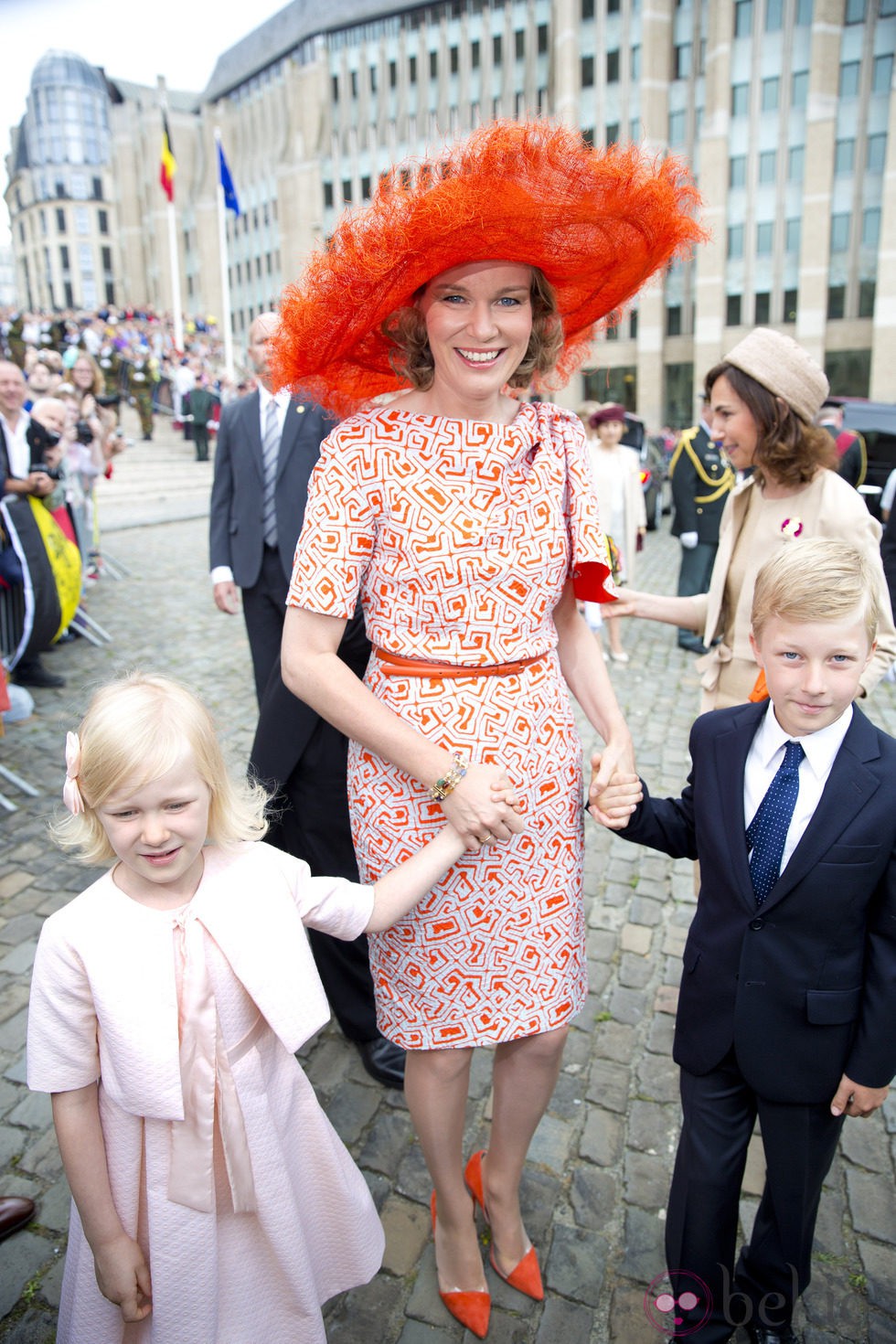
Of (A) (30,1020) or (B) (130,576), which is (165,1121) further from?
(B) (130,576)

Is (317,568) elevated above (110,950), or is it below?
above

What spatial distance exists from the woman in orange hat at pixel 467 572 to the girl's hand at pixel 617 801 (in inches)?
1.3

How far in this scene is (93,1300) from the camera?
1.46 metres

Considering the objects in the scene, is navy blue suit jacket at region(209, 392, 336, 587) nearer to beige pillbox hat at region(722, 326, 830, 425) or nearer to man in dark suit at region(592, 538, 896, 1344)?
beige pillbox hat at region(722, 326, 830, 425)

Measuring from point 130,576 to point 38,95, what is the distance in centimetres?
7891

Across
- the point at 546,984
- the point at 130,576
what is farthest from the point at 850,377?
the point at 546,984

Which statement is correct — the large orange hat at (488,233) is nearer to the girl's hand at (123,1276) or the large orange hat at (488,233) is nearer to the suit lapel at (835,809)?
the suit lapel at (835,809)

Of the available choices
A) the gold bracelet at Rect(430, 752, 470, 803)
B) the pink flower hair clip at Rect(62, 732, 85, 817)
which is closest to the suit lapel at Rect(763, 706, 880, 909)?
the gold bracelet at Rect(430, 752, 470, 803)

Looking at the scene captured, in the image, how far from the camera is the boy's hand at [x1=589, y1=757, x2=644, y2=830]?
1.71m

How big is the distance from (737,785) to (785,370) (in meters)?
1.26

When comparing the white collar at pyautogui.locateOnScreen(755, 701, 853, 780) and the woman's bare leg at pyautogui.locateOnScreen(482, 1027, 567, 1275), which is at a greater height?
the white collar at pyautogui.locateOnScreen(755, 701, 853, 780)

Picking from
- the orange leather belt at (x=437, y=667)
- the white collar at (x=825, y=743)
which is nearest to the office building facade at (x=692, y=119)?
the orange leather belt at (x=437, y=667)

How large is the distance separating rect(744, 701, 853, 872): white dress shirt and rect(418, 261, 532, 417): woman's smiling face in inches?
34.1

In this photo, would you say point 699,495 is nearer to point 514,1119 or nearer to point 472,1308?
point 514,1119
